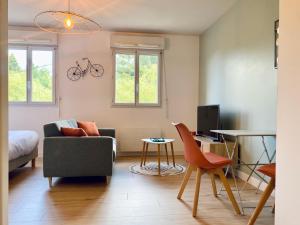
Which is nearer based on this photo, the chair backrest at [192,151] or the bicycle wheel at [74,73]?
the chair backrest at [192,151]

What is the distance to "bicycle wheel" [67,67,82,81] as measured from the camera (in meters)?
5.41

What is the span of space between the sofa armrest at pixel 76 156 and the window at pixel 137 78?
94.1 inches

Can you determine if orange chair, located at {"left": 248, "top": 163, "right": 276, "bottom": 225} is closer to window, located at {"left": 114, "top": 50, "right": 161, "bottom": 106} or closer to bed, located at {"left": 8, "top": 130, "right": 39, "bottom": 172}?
bed, located at {"left": 8, "top": 130, "right": 39, "bottom": 172}

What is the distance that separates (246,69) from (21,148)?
330 cm

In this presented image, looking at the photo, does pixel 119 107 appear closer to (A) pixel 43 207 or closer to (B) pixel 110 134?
(B) pixel 110 134

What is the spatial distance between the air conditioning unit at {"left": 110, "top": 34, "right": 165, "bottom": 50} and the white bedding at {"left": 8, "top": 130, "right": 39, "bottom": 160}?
8.26 ft

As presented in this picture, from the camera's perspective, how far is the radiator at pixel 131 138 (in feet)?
17.9

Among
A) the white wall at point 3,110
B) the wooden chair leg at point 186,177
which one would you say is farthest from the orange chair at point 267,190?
the white wall at point 3,110

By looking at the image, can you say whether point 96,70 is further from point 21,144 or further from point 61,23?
point 21,144

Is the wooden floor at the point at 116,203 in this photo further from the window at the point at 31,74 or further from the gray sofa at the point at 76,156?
the window at the point at 31,74

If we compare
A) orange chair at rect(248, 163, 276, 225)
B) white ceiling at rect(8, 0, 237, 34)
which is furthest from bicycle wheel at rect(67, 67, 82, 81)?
orange chair at rect(248, 163, 276, 225)

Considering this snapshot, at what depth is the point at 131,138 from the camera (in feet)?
18.0

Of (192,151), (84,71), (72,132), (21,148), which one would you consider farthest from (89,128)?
(192,151)

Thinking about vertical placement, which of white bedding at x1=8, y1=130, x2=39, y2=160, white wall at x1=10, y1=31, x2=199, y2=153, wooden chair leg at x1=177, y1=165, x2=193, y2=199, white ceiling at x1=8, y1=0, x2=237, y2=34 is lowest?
wooden chair leg at x1=177, y1=165, x2=193, y2=199
